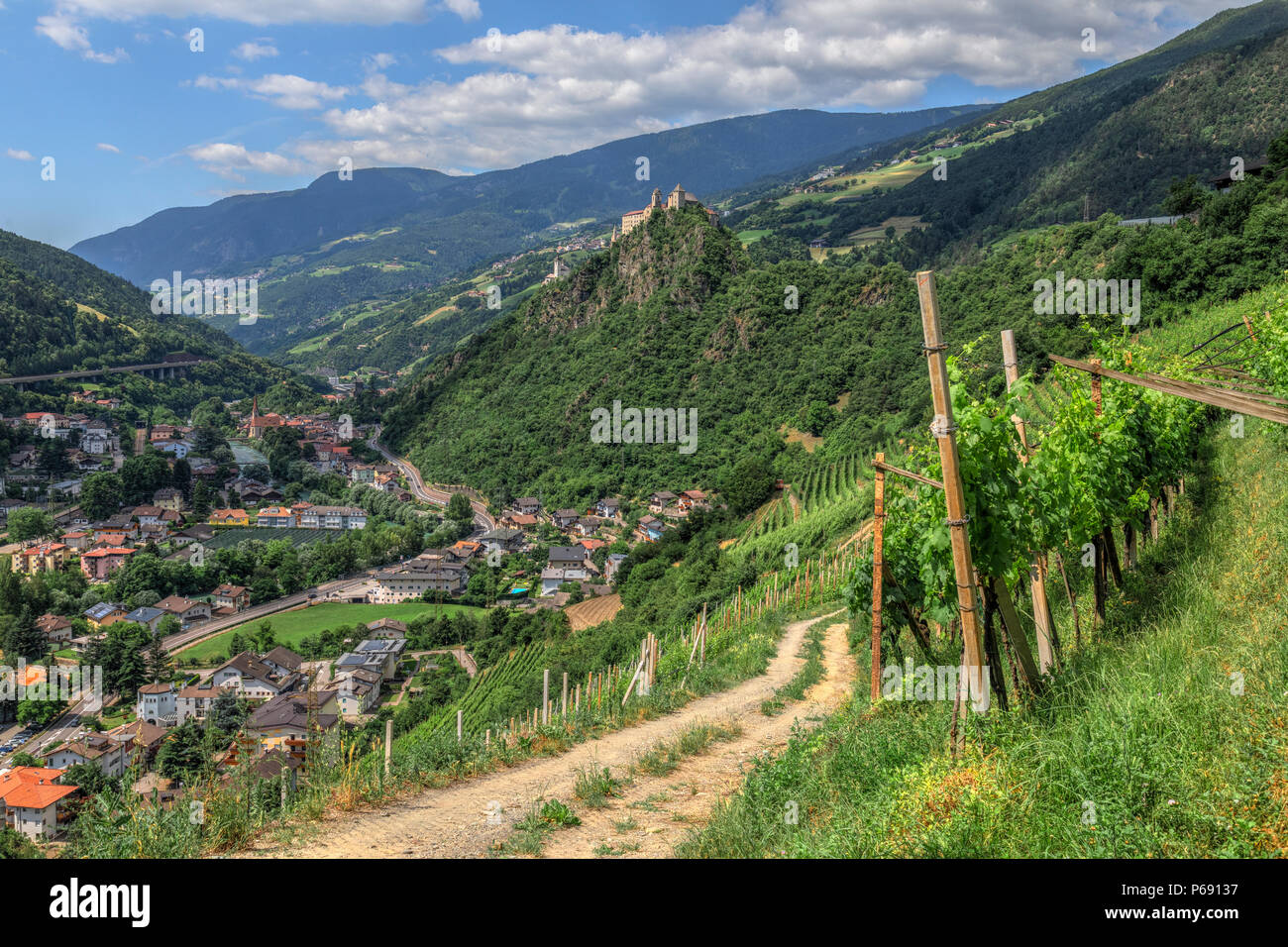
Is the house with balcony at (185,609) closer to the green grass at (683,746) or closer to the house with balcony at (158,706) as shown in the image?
the house with balcony at (158,706)

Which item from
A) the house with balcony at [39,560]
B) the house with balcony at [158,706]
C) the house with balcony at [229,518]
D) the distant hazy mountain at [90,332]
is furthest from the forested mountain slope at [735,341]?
the distant hazy mountain at [90,332]

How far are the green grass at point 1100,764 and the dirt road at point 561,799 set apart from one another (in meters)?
0.61

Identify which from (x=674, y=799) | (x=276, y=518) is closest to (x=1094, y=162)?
(x=276, y=518)

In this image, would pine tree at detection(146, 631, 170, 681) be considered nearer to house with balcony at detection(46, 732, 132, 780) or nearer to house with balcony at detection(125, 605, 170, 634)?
house with balcony at detection(125, 605, 170, 634)

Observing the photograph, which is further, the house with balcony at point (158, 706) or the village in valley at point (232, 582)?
the house with balcony at point (158, 706)

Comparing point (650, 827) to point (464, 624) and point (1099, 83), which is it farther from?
point (1099, 83)

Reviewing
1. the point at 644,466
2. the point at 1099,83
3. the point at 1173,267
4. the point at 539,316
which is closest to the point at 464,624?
the point at 644,466

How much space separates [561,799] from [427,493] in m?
66.3

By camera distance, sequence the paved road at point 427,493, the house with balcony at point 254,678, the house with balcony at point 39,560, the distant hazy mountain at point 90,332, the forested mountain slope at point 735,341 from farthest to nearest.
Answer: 1. the distant hazy mountain at point 90,332
2. the paved road at point 427,493
3. the house with balcony at point 39,560
4. the house with balcony at point 254,678
5. the forested mountain slope at point 735,341

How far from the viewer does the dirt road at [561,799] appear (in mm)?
4492

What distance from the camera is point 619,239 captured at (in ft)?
241

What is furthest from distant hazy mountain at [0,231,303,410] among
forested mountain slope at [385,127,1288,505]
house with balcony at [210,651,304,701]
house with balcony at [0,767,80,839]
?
house with balcony at [0,767,80,839]

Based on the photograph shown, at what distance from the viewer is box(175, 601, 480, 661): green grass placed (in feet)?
131
